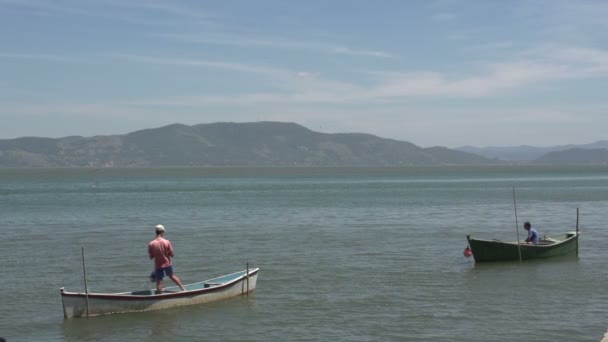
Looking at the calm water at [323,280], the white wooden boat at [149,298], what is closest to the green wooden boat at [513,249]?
the calm water at [323,280]

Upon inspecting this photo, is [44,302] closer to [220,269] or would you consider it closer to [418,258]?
[220,269]

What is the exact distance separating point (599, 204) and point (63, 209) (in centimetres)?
4311

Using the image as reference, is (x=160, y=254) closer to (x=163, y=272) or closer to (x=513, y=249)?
(x=163, y=272)

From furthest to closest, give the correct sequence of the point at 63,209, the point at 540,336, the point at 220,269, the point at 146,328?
the point at 63,209
the point at 220,269
the point at 146,328
the point at 540,336

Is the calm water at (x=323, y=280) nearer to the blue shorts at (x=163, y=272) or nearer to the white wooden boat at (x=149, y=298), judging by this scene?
the white wooden boat at (x=149, y=298)

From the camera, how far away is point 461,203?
61.6 meters

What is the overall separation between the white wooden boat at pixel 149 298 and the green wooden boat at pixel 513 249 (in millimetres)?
9365

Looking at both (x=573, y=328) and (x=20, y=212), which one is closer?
(x=573, y=328)

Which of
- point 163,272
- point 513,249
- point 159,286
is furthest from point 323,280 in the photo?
point 513,249

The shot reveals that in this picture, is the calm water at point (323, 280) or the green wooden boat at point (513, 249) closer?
the calm water at point (323, 280)

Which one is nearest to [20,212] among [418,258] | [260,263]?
[260,263]

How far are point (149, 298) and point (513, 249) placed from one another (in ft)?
47.0

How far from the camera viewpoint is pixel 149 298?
18844 millimetres

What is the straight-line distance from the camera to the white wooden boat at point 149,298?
18.2 metres
